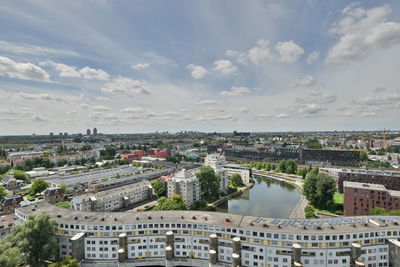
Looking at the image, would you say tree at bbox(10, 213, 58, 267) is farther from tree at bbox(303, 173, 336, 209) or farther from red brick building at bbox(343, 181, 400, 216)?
red brick building at bbox(343, 181, 400, 216)

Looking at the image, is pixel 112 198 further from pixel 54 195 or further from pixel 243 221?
pixel 243 221

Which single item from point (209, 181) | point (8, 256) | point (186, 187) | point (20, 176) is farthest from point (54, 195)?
point (209, 181)

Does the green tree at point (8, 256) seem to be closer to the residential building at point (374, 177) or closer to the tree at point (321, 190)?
the tree at point (321, 190)

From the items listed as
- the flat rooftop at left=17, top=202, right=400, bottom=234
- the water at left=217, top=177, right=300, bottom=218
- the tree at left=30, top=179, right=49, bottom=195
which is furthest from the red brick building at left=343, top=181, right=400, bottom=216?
the tree at left=30, top=179, right=49, bottom=195

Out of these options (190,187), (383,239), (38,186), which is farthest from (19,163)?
(383,239)

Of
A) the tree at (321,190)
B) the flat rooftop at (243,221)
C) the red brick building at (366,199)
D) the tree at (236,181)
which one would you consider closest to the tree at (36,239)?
the flat rooftop at (243,221)

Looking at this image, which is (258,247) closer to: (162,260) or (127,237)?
(162,260)
